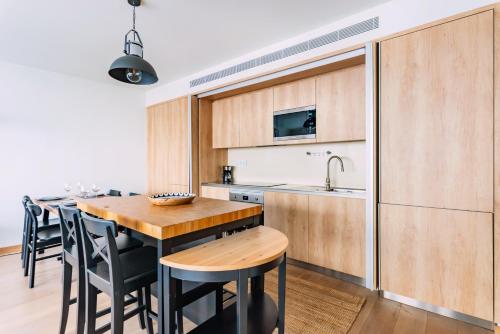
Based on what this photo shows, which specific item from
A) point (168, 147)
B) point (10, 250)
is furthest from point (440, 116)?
point (10, 250)

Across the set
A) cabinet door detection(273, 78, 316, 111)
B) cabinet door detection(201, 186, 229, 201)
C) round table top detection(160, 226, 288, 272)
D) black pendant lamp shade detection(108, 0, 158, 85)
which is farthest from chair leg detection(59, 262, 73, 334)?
cabinet door detection(273, 78, 316, 111)

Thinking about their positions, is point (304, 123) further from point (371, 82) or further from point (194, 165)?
point (194, 165)

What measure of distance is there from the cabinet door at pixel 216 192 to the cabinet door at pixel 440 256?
2054 mm

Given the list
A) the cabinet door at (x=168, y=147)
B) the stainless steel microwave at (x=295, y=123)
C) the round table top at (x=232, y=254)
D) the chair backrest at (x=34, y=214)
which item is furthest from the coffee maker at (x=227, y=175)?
the round table top at (x=232, y=254)

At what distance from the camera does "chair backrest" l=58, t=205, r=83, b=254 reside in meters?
1.54

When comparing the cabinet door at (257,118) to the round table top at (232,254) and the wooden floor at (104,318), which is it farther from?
the round table top at (232,254)

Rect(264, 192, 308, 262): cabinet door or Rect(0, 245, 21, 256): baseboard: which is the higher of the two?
Rect(264, 192, 308, 262): cabinet door

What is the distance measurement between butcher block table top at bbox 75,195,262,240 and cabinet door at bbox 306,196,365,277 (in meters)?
1.16

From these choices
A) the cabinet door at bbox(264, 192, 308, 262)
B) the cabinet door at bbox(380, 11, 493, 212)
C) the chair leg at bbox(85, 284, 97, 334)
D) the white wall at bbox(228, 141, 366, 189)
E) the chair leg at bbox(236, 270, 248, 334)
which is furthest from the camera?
the white wall at bbox(228, 141, 366, 189)

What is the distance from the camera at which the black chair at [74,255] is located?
61.7 inches

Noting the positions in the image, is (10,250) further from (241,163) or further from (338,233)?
(338,233)

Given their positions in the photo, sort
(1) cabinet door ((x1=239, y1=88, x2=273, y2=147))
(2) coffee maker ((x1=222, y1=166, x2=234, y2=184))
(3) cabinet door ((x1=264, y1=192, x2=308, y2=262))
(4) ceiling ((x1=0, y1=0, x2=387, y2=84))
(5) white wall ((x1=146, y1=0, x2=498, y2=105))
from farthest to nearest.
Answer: (2) coffee maker ((x1=222, y1=166, x2=234, y2=184))
(1) cabinet door ((x1=239, y1=88, x2=273, y2=147))
(3) cabinet door ((x1=264, y1=192, x2=308, y2=262))
(4) ceiling ((x1=0, y1=0, x2=387, y2=84))
(5) white wall ((x1=146, y1=0, x2=498, y2=105))

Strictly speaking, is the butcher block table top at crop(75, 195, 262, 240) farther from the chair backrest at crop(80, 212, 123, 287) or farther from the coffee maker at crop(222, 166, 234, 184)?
the coffee maker at crop(222, 166, 234, 184)

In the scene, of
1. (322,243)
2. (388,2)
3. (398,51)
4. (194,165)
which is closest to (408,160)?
(398,51)
